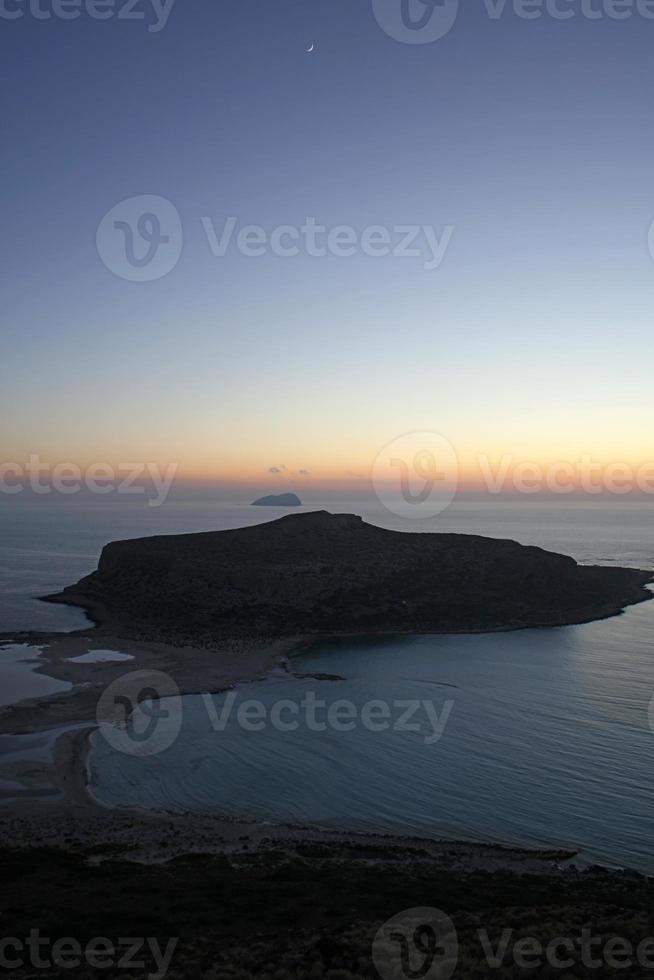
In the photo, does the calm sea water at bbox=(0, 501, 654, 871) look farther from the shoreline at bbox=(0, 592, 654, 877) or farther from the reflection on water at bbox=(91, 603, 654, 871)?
the shoreline at bbox=(0, 592, 654, 877)

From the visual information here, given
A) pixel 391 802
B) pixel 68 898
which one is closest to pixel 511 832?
pixel 391 802

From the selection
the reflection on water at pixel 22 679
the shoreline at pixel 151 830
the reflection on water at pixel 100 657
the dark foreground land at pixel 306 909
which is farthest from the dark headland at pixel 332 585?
the dark foreground land at pixel 306 909

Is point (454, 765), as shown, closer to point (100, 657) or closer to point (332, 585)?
point (100, 657)

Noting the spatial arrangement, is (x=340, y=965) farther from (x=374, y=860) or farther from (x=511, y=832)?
(x=511, y=832)

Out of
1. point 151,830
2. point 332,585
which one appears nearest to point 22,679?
point 151,830

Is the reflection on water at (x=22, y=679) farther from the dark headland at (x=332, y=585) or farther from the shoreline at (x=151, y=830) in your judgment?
the dark headland at (x=332, y=585)

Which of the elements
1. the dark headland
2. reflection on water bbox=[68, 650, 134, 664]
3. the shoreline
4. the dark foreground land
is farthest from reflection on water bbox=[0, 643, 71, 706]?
the dark foreground land
